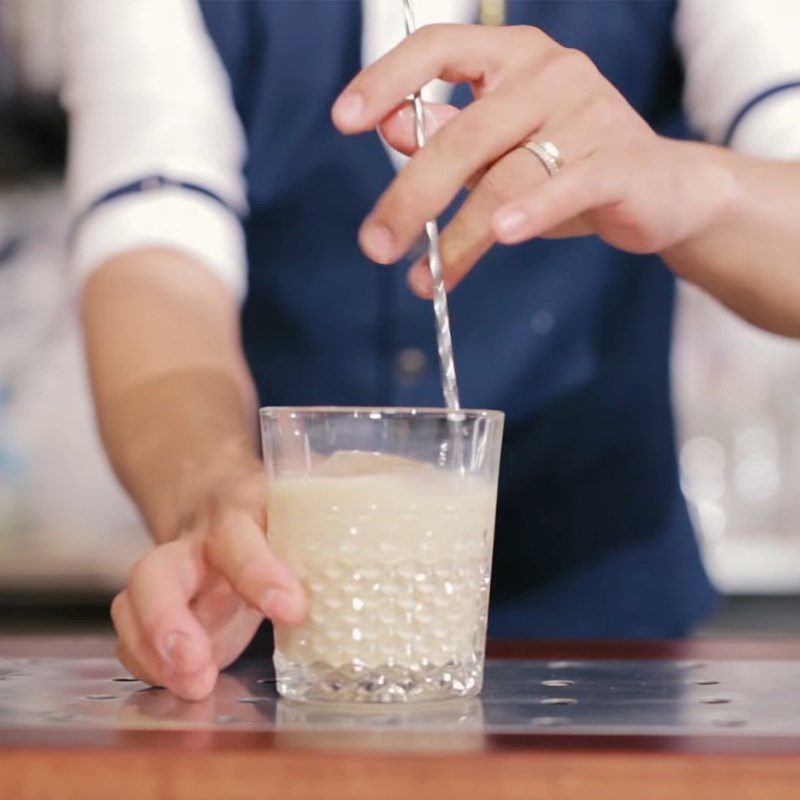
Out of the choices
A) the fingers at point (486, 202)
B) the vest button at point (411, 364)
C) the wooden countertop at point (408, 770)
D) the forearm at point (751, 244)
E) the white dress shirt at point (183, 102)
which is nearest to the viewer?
the wooden countertop at point (408, 770)

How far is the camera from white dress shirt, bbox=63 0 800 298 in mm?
1439

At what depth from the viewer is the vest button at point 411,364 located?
64.2 inches

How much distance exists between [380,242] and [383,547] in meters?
0.23

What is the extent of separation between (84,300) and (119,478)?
25cm

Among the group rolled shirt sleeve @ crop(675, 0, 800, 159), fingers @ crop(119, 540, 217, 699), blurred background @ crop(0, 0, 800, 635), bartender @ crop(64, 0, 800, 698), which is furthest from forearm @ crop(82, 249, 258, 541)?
blurred background @ crop(0, 0, 800, 635)

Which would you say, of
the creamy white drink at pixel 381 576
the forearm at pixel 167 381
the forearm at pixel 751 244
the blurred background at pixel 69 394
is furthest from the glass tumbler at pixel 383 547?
the blurred background at pixel 69 394

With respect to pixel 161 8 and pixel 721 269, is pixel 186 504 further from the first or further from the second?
pixel 161 8

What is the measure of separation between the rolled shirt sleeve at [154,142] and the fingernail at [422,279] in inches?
21.0

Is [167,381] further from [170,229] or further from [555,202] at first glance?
[555,202]

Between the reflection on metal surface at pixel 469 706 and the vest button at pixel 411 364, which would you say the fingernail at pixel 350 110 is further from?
the vest button at pixel 411 364

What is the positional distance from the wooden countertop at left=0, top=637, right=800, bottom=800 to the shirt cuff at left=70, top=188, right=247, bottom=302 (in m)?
0.85

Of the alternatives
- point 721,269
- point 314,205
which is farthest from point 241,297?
point 721,269

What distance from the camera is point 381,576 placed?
2.78 feet

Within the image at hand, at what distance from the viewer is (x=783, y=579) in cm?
302
